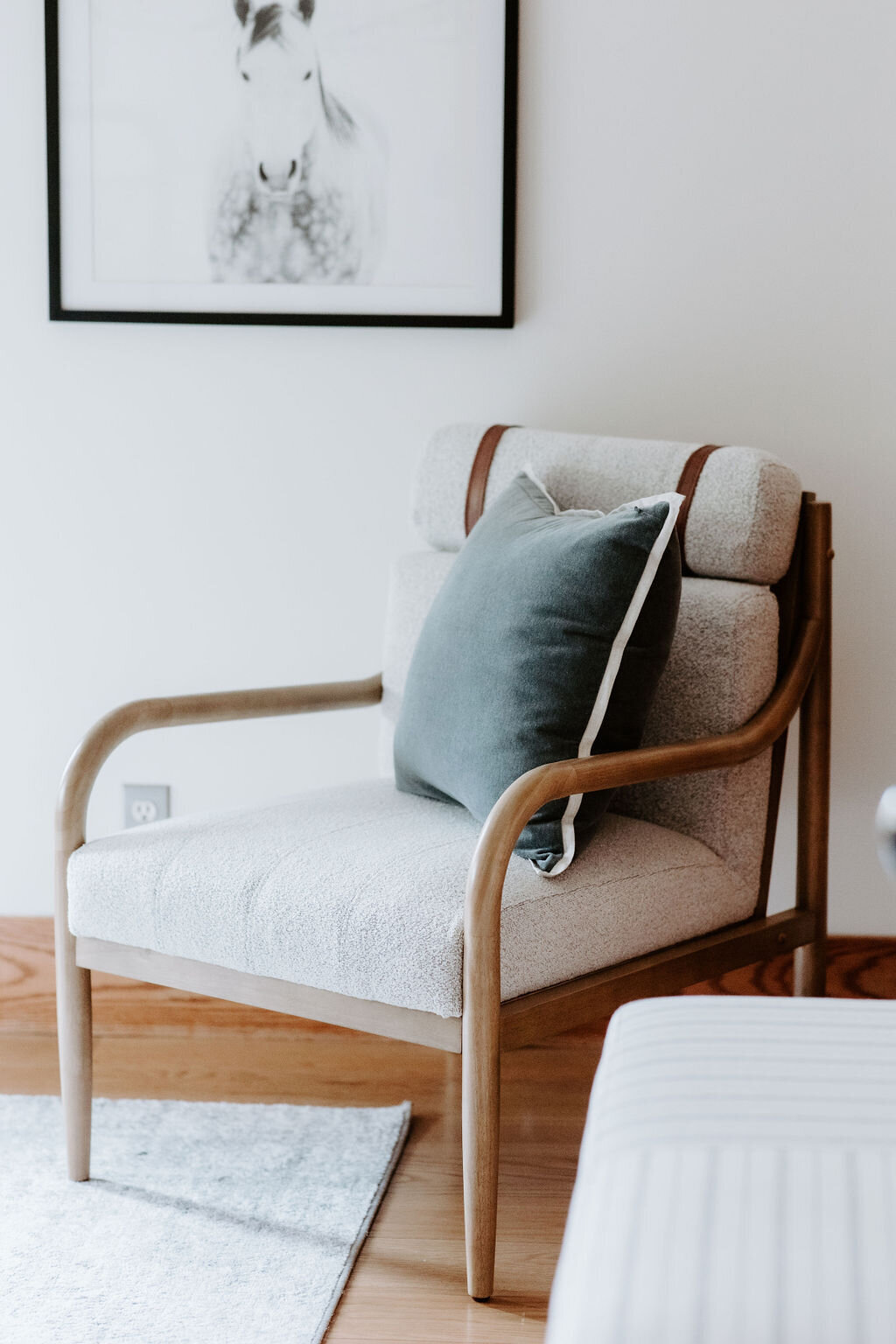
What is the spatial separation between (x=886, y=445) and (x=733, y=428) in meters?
0.22

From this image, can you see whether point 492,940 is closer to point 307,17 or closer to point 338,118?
point 338,118

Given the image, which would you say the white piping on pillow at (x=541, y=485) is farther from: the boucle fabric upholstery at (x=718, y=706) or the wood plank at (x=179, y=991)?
the wood plank at (x=179, y=991)

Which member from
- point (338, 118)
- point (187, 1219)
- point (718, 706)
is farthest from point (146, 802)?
point (338, 118)

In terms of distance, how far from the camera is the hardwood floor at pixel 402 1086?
51.9 inches

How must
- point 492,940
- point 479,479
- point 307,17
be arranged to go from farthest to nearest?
point 307,17
point 479,479
point 492,940

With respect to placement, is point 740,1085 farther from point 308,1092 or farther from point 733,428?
point 733,428

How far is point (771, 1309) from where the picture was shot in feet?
1.69

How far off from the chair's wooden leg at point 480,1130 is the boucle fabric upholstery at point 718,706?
47cm

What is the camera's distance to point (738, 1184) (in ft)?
1.95

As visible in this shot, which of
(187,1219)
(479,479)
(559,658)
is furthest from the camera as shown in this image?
(479,479)

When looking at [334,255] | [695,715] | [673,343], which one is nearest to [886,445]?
[673,343]

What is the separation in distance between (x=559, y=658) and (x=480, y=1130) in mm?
479

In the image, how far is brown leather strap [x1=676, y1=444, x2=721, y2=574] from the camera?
1598mm

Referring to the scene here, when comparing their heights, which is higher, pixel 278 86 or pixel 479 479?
pixel 278 86
